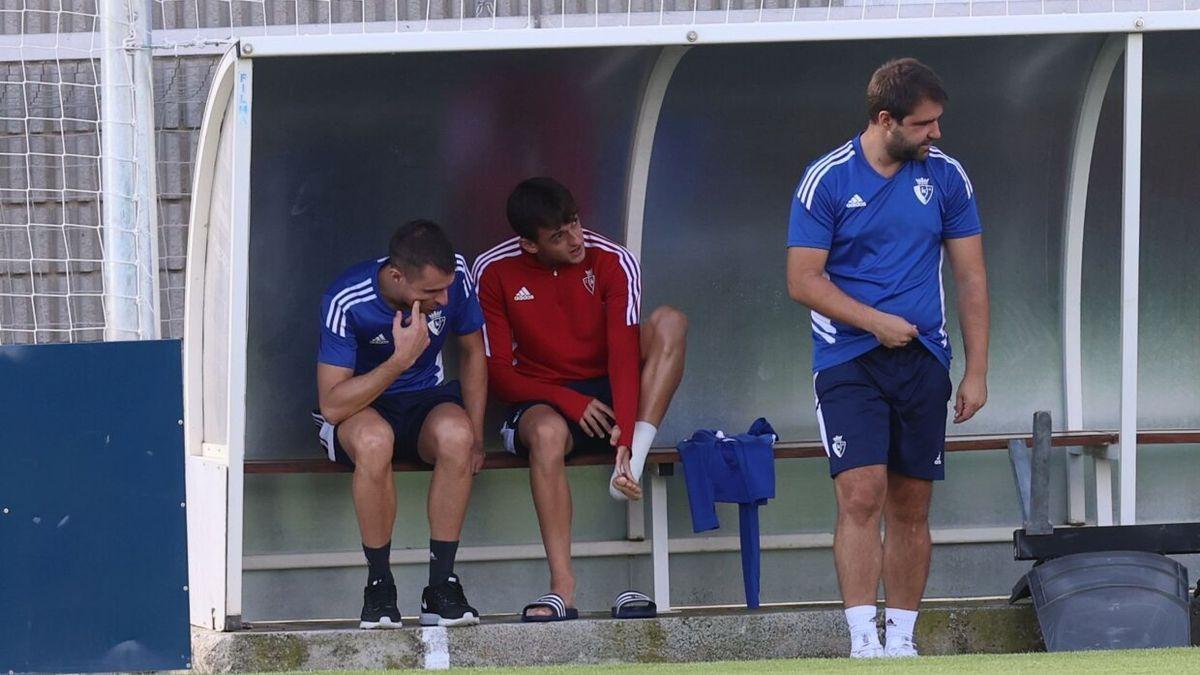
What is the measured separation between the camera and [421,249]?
5.15 metres

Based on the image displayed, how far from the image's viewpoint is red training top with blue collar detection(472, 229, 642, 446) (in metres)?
5.66

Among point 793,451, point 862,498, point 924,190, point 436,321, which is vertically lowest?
point 862,498

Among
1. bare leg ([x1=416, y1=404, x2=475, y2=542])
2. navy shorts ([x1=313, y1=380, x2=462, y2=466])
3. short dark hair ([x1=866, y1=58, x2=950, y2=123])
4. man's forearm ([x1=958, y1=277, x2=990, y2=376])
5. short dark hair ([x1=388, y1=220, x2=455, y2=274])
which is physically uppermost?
short dark hair ([x1=866, y1=58, x2=950, y2=123])

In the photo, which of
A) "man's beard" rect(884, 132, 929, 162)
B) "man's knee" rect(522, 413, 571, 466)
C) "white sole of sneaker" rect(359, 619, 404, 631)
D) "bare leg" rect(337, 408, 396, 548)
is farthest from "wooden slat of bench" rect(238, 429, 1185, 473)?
"man's beard" rect(884, 132, 929, 162)

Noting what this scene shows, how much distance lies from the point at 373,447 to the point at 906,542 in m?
1.49

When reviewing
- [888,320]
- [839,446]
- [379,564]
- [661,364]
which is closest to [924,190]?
[888,320]

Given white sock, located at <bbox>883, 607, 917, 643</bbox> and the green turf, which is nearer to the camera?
the green turf

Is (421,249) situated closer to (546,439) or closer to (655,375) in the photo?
(546,439)

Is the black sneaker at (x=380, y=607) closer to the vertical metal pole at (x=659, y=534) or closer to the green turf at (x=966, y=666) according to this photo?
the green turf at (x=966, y=666)

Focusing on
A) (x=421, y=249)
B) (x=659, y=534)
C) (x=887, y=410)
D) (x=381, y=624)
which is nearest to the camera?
(x=887, y=410)

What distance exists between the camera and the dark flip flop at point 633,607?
524 cm

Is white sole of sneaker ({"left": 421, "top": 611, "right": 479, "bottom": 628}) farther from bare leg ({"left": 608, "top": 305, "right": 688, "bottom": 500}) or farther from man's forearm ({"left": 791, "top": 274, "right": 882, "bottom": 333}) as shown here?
man's forearm ({"left": 791, "top": 274, "right": 882, "bottom": 333})

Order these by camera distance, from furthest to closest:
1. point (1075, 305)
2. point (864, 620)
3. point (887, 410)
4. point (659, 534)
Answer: point (1075, 305) → point (659, 534) → point (887, 410) → point (864, 620)

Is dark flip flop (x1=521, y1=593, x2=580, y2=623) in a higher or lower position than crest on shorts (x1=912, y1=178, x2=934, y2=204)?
lower
